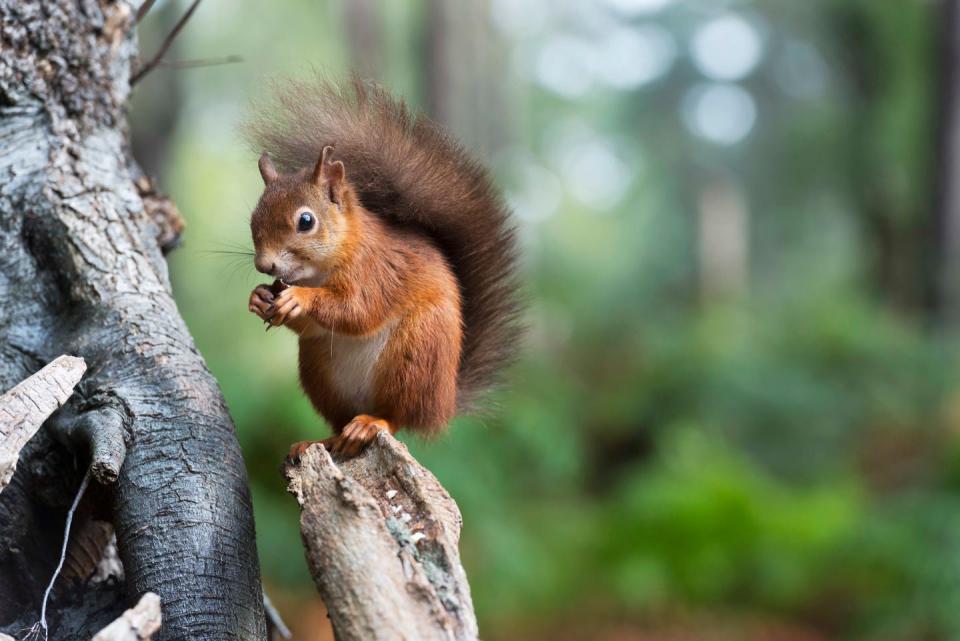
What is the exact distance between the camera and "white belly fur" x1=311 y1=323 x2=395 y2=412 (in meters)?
1.57

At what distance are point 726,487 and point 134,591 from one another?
3994 mm

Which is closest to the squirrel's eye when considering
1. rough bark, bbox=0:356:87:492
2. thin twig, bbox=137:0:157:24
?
rough bark, bbox=0:356:87:492

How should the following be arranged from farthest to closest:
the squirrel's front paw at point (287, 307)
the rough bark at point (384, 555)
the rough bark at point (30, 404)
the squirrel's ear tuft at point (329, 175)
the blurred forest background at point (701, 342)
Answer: the blurred forest background at point (701, 342), the squirrel's ear tuft at point (329, 175), the squirrel's front paw at point (287, 307), the rough bark at point (30, 404), the rough bark at point (384, 555)

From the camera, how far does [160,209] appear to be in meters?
1.68

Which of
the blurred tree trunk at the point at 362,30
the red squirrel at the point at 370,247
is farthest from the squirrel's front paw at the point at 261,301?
the blurred tree trunk at the point at 362,30

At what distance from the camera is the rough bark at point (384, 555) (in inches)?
38.0

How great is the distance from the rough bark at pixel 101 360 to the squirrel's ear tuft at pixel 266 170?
0.79 ft

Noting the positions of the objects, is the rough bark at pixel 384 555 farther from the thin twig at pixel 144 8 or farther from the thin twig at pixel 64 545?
the thin twig at pixel 144 8

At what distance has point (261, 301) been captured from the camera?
4.59ft

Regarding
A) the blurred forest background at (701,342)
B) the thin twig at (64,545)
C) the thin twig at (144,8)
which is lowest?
the blurred forest background at (701,342)

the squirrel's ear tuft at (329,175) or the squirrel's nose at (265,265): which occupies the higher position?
the squirrel's ear tuft at (329,175)

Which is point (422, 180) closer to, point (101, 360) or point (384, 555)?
point (101, 360)

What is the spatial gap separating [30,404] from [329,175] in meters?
0.58

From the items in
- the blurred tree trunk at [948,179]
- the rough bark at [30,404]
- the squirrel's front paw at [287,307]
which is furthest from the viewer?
the blurred tree trunk at [948,179]
